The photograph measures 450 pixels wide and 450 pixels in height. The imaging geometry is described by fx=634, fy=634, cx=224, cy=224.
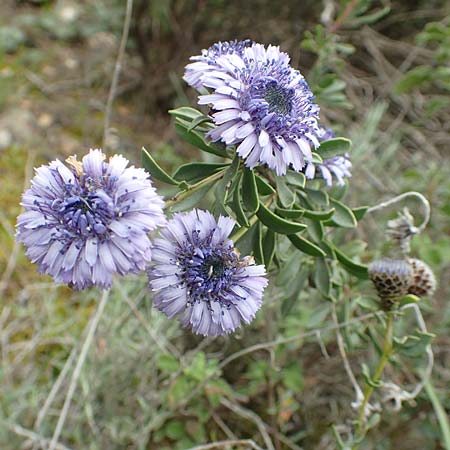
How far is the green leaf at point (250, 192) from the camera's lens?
79 centimetres

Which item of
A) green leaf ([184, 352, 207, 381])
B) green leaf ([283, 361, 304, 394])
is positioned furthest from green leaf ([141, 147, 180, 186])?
green leaf ([283, 361, 304, 394])

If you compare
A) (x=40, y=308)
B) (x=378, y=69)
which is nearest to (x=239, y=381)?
(x=40, y=308)

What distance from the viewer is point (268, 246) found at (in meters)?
0.92

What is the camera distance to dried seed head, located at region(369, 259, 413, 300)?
1.02 m

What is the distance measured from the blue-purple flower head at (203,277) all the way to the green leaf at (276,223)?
0.24 feet

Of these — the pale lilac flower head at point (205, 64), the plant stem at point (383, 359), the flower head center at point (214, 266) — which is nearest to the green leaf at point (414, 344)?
the plant stem at point (383, 359)

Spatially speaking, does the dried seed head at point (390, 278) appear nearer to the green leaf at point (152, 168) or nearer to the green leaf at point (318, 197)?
the green leaf at point (318, 197)

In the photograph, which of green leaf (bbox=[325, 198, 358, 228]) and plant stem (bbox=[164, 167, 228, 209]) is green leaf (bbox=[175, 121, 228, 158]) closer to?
plant stem (bbox=[164, 167, 228, 209])

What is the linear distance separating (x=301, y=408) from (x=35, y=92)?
1690mm

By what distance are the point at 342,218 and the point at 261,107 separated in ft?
1.10

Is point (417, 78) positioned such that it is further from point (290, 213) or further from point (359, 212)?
point (290, 213)

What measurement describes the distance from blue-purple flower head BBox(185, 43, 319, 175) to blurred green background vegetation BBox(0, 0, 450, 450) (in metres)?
0.35

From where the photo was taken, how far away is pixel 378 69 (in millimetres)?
2500

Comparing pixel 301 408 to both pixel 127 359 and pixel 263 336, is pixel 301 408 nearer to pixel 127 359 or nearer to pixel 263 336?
pixel 263 336
